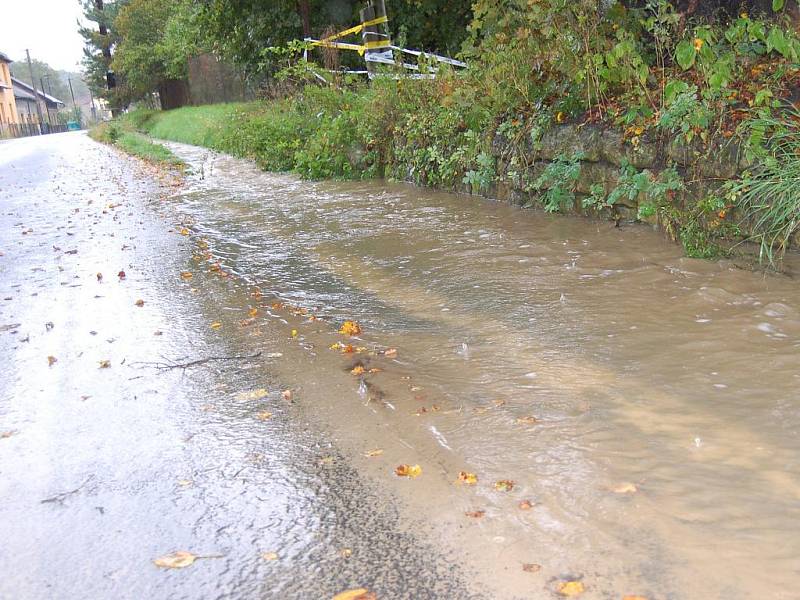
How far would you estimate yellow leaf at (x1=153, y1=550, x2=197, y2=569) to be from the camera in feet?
8.21

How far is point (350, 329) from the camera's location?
4.75m

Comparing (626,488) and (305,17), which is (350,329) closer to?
(626,488)

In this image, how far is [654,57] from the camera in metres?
7.53

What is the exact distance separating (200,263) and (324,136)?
239 inches

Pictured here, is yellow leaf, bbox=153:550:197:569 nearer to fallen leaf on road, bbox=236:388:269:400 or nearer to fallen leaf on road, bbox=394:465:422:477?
fallen leaf on road, bbox=394:465:422:477

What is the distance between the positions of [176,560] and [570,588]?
51.3 inches

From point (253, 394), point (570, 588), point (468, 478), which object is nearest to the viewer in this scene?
point (570, 588)

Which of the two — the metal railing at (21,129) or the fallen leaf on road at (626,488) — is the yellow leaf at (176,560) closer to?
the fallen leaf on road at (626,488)

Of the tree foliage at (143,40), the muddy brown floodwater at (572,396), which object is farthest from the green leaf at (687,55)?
the tree foliage at (143,40)

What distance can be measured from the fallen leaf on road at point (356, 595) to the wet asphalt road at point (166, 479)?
0.10 ft

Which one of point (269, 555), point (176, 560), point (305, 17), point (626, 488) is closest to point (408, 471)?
point (269, 555)

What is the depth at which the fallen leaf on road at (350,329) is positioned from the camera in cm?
472

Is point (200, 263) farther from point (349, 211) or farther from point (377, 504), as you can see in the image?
point (377, 504)

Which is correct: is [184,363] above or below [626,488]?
above
